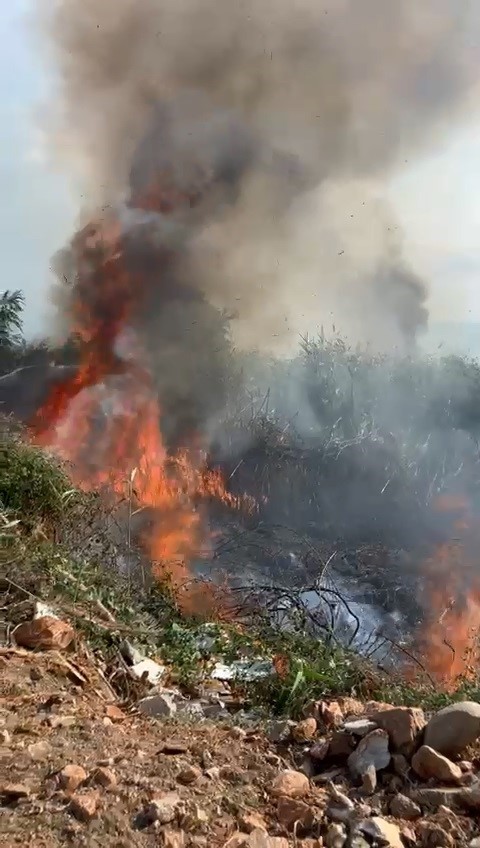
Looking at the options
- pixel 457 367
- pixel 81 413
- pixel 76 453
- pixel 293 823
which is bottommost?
pixel 293 823

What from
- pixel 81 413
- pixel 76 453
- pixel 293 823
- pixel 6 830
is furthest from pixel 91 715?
pixel 81 413

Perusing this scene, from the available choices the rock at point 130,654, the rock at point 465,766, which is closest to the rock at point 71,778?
the rock at point 465,766

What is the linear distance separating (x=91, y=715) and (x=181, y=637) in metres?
1.78

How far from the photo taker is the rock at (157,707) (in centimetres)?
364

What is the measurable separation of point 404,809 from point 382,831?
29cm

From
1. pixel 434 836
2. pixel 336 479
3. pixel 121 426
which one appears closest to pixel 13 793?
pixel 434 836

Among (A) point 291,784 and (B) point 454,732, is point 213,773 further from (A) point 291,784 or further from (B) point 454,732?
(B) point 454,732

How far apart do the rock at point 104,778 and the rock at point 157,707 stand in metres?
1.24

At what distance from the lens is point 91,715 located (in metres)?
3.33

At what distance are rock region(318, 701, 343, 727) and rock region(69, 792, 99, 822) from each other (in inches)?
63.7

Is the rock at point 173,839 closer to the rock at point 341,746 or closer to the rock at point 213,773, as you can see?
the rock at point 213,773

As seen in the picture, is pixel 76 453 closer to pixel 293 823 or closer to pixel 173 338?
pixel 173 338

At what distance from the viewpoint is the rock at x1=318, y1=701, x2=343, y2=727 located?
11.0 feet

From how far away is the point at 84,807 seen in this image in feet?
7.04
